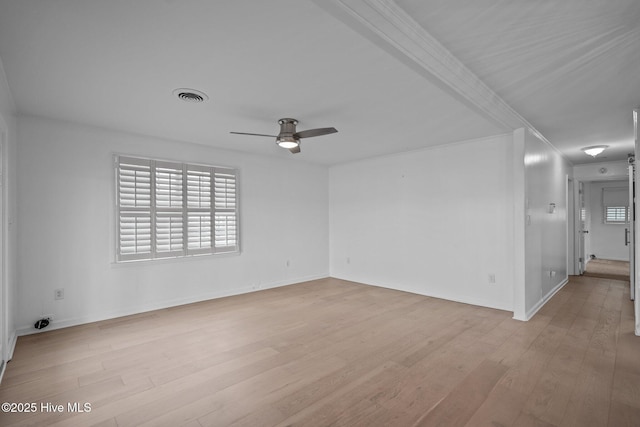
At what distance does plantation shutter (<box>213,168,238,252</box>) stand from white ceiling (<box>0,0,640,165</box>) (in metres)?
1.36

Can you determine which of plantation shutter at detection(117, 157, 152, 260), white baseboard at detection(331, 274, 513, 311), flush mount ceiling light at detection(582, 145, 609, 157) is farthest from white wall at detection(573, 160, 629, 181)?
plantation shutter at detection(117, 157, 152, 260)

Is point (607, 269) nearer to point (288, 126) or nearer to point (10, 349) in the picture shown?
point (288, 126)

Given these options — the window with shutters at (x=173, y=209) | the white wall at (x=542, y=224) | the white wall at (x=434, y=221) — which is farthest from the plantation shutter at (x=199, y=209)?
the white wall at (x=542, y=224)

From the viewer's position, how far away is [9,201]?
3.01 meters

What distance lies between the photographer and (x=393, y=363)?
2.77m

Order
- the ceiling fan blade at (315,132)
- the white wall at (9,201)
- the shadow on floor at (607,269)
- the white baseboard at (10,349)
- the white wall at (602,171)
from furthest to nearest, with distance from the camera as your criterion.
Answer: the shadow on floor at (607,269) → the white wall at (602,171) → the ceiling fan blade at (315,132) → the white wall at (9,201) → the white baseboard at (10,349)

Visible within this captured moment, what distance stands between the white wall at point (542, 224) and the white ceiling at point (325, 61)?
0.69 meters

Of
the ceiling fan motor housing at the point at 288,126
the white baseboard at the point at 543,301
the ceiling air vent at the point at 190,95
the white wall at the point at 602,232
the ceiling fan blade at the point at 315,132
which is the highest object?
the ceiling air vent at the point at 190,95

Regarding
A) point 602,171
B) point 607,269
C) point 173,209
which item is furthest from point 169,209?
point 607,269

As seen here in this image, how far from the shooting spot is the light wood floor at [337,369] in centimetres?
206

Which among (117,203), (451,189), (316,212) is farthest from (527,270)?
(117,203)

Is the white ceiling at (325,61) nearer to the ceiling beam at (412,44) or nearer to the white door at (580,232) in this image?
the ceiling beam at (412,44)

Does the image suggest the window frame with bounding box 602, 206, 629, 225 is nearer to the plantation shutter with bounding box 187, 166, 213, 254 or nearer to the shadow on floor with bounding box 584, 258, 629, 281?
the shadow on floor with bounding box 584, 258, 629, 281

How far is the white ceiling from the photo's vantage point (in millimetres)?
1773
